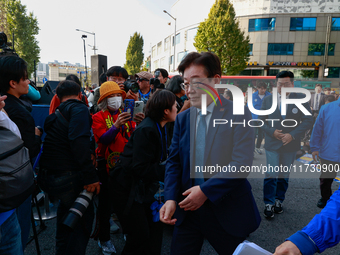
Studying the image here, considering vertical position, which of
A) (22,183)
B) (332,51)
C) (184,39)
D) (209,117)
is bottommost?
(22,183)

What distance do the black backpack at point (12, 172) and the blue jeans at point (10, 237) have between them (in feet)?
0.69

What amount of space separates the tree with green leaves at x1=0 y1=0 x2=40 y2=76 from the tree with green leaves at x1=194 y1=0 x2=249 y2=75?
679 inches

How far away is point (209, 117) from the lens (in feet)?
5.45

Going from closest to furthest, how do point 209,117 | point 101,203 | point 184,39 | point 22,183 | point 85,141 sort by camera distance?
point 22,183 → point 209,117 → point 85,141 → point 101,203 → point 184,39

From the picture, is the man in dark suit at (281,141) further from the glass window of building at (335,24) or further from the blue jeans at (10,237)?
the glass window of building at (335,24)

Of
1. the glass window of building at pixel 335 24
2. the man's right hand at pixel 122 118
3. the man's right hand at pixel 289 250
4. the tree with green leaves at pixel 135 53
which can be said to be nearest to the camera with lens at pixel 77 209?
the man's right hand at pixel 122 118

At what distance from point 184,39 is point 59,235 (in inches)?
1507

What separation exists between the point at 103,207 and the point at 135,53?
5625 centimetres

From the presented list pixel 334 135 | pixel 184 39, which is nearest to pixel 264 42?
pixel 184 39

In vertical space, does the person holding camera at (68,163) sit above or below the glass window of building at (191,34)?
below

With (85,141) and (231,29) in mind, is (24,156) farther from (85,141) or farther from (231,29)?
(231,29)

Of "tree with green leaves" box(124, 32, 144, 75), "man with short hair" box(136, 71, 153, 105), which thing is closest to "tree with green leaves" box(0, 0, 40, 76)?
"man with short hair" box(136, 71, 153, 105)

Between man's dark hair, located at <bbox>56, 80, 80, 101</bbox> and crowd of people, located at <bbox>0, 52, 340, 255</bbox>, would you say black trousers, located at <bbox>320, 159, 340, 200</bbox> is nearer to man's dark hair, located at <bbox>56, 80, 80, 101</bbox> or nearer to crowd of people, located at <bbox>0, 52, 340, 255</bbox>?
crowd of people, located at <bbox>0, 52, 340, 255</bbox>

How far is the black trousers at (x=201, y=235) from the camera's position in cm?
161
